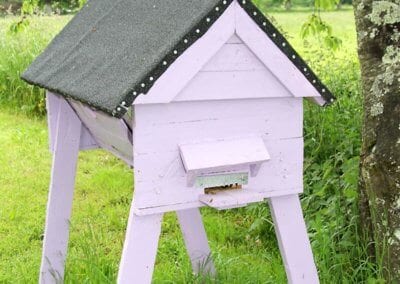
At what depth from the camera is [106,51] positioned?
240 cm

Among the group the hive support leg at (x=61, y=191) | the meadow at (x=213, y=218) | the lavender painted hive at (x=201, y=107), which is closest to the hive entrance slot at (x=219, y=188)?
the lavender painted hive at (x=201, y=107)

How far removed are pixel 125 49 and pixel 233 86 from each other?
386mm

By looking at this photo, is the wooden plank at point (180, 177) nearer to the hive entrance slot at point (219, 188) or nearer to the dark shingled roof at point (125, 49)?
the hive entrance slot at point (219, 188)

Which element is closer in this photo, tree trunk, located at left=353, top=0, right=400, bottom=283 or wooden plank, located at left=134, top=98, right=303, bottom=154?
wooden plank, located at left=134, top=98, right=303, bottom=154

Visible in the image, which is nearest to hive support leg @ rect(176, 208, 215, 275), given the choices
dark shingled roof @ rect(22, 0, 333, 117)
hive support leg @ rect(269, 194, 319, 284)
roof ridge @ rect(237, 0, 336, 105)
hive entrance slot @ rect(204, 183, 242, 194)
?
hive support leg @ rect(269, 194, 319, 284)

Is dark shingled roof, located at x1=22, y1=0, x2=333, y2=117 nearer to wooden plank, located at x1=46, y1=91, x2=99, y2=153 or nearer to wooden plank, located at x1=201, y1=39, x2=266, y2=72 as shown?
wooden plank, located at x1=201, y1=39, x2=266, y2=72

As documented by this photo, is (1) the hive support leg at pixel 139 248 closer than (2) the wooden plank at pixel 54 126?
Yes

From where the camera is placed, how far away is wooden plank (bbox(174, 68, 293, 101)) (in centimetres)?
215

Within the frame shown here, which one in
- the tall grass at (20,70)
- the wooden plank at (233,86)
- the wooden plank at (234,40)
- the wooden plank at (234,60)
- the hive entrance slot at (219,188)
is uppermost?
the tall grass at (20,70)

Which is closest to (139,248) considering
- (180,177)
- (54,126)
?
(180,177)

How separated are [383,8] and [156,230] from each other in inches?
55.0

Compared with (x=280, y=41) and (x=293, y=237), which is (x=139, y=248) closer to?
(x=293, y=237)

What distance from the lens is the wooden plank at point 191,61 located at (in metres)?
2.07

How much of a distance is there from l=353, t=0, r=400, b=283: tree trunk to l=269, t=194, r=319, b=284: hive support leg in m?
0.45
